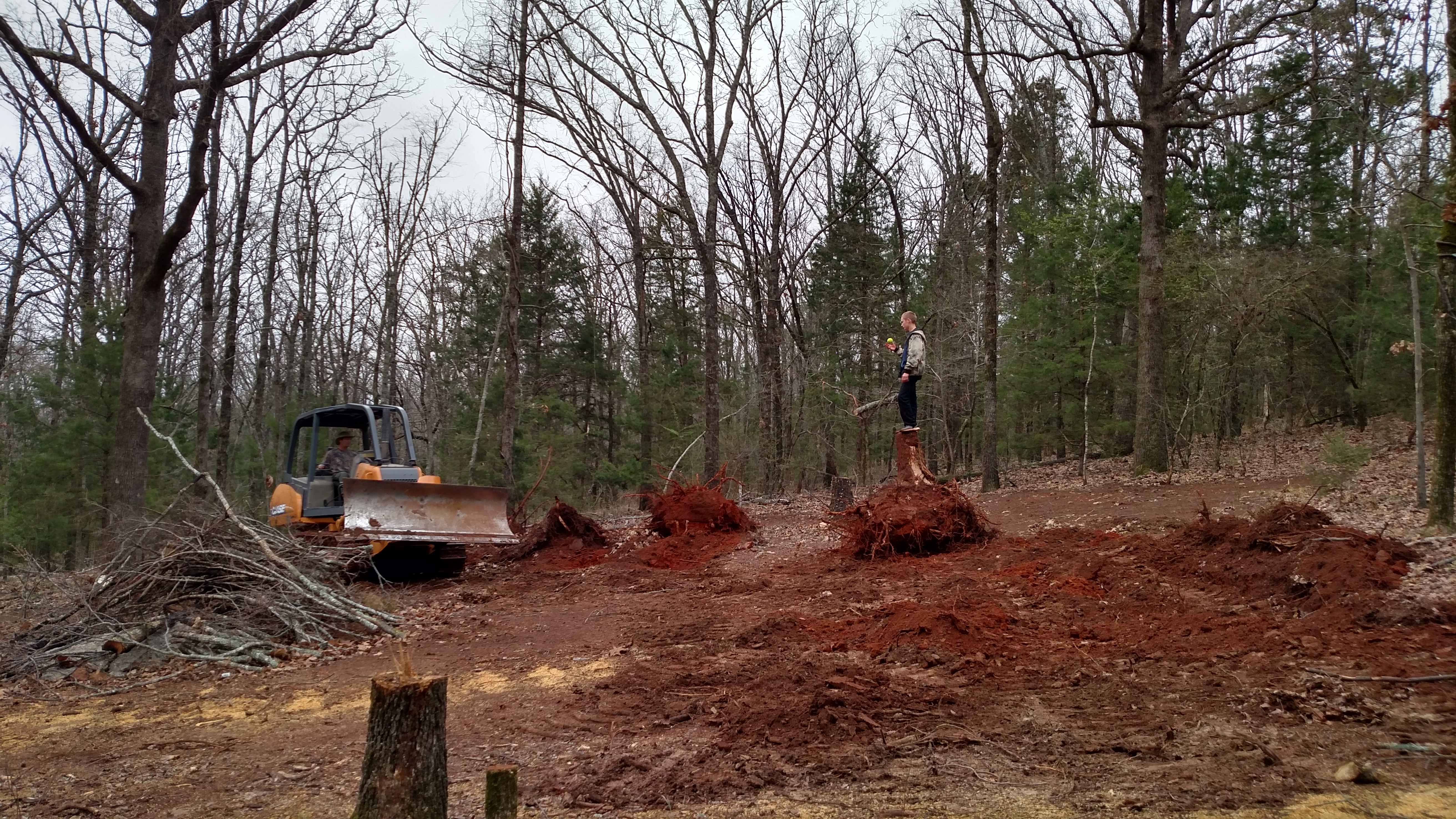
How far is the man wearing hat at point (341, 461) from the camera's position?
1039 centimetres

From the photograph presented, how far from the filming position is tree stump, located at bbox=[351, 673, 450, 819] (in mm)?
3273

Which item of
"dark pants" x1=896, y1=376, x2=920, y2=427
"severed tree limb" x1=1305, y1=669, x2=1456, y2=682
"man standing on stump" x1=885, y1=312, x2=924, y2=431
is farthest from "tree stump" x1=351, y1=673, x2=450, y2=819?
"dark pants" x1=896, y1=376, x2=920, y2=427

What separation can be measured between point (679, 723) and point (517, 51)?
17303 millimetres

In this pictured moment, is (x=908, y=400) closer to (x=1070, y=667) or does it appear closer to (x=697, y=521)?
(x=697, y=521)

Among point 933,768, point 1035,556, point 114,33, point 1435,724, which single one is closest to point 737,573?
point 1035,556

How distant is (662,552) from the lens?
1112cm

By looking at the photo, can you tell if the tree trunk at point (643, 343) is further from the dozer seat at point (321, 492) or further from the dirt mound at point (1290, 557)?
the dirt mound at point (1290, 557)

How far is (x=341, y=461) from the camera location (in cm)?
1050

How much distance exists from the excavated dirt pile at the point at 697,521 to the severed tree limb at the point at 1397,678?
25.5ft

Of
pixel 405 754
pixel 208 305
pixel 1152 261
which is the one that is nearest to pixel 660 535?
pixel 405 754

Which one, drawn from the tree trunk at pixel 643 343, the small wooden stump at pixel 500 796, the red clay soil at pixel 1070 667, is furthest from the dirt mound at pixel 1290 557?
the tree trunk at pixel 643 343

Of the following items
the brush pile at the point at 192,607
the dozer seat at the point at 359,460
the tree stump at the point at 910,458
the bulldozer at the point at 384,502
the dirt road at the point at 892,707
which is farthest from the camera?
the tree stump at the point at 910,458

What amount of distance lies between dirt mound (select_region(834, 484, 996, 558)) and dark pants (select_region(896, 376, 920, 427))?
1.27 meters

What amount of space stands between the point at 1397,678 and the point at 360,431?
11195 millimetres
